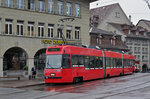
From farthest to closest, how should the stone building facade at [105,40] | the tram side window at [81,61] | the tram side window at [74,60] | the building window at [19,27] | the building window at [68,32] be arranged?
the stone building facade at [105,40] < the building window at [68,32] < the building window at [19,27] < the tram side window at [81,61] < the tram side window at [74,60]

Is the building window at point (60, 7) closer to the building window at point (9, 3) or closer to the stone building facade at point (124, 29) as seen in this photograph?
the building window at point (9, 3)

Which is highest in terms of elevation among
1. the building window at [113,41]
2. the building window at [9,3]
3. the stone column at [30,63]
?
the building window at [9,3]

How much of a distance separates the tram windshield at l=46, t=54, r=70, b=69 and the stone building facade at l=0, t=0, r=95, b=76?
463 inches

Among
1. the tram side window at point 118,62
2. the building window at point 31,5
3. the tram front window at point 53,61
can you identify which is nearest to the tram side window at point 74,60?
the tram front window at point 53,61

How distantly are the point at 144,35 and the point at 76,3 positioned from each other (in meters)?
39.1

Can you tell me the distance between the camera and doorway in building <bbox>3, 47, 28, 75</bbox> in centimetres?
3796

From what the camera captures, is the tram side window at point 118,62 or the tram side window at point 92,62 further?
the tram side window at point 118,62

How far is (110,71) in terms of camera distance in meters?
Result: 34.1

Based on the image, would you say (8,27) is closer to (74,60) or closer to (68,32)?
(68,32)

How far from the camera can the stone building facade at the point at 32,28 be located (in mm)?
35531

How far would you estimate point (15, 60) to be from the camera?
130ft

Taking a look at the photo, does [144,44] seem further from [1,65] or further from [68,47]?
[68,47]

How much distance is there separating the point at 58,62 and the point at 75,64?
1813 millimetres


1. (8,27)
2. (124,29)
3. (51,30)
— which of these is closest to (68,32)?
(51,30)
